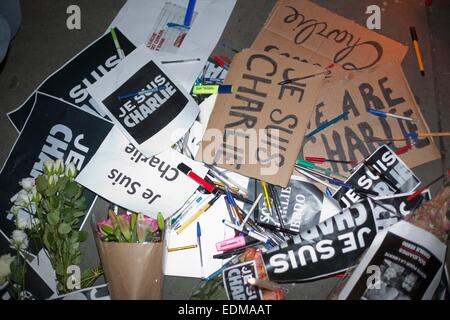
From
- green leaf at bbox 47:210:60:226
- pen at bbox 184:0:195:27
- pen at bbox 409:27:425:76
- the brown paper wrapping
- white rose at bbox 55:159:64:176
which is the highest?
pen at bbox 409:27:425:76

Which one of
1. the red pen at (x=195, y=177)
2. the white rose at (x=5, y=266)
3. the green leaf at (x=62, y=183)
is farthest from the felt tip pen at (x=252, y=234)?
the white rose at (x=5, y=266)

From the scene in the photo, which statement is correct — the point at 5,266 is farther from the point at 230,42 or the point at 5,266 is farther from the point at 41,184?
the point at 230,42

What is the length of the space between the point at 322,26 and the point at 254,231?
0.69 m

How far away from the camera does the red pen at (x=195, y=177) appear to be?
112cm

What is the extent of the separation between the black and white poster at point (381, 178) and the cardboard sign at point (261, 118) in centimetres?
19

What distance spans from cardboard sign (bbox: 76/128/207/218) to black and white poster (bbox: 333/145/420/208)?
44 cm

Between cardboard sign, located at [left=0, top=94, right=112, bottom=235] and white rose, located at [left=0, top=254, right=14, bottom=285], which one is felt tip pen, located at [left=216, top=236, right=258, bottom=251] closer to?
cardboard sign, located at [left=0, top=94, right=112, bottom=235]

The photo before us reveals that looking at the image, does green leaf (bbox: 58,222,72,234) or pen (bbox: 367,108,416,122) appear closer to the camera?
green leaf (bbox: 58,222,72,234)

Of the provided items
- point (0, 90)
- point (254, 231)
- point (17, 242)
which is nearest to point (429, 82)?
point (254, 231)

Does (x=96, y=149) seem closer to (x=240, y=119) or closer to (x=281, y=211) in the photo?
(x=240, y=119)

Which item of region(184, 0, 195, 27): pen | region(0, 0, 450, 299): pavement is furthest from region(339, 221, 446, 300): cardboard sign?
region(184, 0, 195, 27): pen

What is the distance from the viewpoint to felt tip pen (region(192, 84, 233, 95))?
115 centimetres

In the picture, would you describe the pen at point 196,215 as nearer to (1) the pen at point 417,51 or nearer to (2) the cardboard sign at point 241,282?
(2) the cardboard sign at point 241,282

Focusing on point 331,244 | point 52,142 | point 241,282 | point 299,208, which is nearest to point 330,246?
point 331,244
